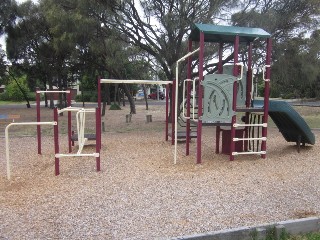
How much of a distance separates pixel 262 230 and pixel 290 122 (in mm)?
4556

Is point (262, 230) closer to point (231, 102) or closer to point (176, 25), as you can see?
point (231, 102)

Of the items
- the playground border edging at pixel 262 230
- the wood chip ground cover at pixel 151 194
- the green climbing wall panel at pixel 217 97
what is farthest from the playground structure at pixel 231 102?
the playground border edging at pixel 262 230

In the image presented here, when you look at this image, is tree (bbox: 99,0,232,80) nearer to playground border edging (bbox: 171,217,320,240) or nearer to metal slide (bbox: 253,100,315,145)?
metal slide (bbox: 253,100,315,145)

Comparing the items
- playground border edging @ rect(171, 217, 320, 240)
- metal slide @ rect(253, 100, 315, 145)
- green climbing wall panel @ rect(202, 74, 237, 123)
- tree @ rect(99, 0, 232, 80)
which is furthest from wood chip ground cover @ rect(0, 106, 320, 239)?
tree @ rect(99, 0, 232, 80)

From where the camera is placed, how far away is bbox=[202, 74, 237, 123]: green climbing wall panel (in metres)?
6.63

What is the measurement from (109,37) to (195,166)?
7325 mm

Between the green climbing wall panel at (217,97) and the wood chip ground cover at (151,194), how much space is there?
33.2 inches

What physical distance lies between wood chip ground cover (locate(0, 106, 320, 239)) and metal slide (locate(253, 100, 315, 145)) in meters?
0.39

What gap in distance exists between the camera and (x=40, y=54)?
24.2 metres

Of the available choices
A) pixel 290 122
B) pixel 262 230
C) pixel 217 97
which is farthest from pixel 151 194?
pixel 290 122

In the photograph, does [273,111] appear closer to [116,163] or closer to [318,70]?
[116,163]

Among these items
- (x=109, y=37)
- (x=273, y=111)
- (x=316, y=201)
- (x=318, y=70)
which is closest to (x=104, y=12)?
(x=109, y=37)

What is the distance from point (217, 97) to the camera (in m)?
6.65

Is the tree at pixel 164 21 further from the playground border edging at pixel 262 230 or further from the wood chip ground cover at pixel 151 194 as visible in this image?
the playground border edging at pixel 262 230
